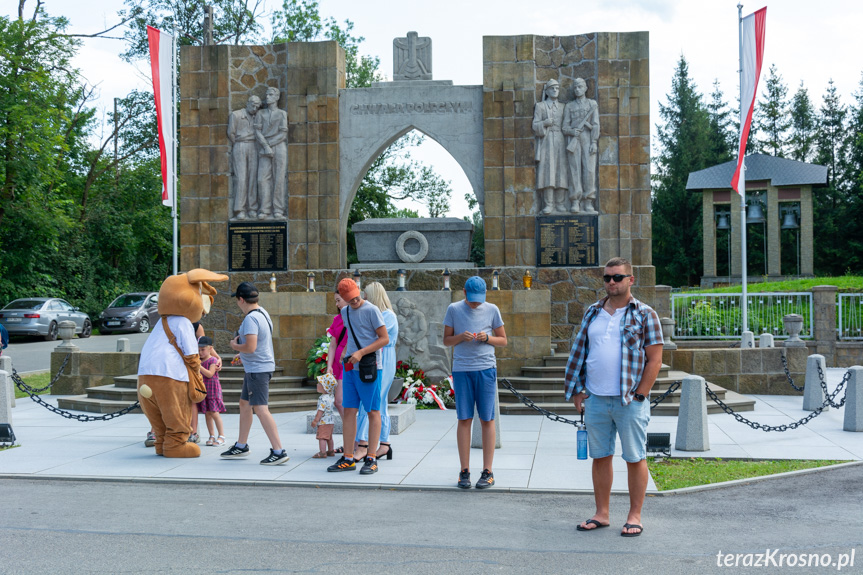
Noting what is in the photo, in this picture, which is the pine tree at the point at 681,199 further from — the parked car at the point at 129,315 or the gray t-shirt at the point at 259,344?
the gray t-shirt at the point at 259,344

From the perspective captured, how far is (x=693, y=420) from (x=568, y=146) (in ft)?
23.6

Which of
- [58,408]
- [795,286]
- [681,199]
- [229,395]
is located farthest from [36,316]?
[681,199]

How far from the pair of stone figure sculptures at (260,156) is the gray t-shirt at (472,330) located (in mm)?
8904

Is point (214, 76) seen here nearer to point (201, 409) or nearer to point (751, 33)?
point (201, 409)

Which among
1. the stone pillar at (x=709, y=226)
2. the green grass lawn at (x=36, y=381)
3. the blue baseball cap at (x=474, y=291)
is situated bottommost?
the green grass lawn at (x=36, y=381)

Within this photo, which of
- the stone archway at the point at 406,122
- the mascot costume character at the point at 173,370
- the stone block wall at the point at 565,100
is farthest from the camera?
the stone archway at the point at 406,122

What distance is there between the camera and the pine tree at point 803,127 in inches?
2130

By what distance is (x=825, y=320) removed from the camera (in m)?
Answer: 18.8

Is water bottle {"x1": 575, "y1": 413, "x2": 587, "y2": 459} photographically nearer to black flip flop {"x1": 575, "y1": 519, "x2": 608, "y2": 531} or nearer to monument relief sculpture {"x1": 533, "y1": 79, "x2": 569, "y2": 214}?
black flip flop {"x1": 575, "y1": 519, "x2": 608, "y2": 531}

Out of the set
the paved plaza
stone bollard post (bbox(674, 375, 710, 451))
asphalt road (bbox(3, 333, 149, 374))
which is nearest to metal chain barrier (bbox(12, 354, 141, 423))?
the paved plaza

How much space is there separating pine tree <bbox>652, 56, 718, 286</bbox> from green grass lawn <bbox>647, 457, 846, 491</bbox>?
1706 inches

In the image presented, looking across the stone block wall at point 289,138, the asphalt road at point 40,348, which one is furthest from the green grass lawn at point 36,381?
the stone block wall at point 289,138

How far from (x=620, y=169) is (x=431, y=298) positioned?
4.53 metres

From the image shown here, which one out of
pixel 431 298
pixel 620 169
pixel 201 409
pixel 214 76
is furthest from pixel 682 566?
pixel 214 76
